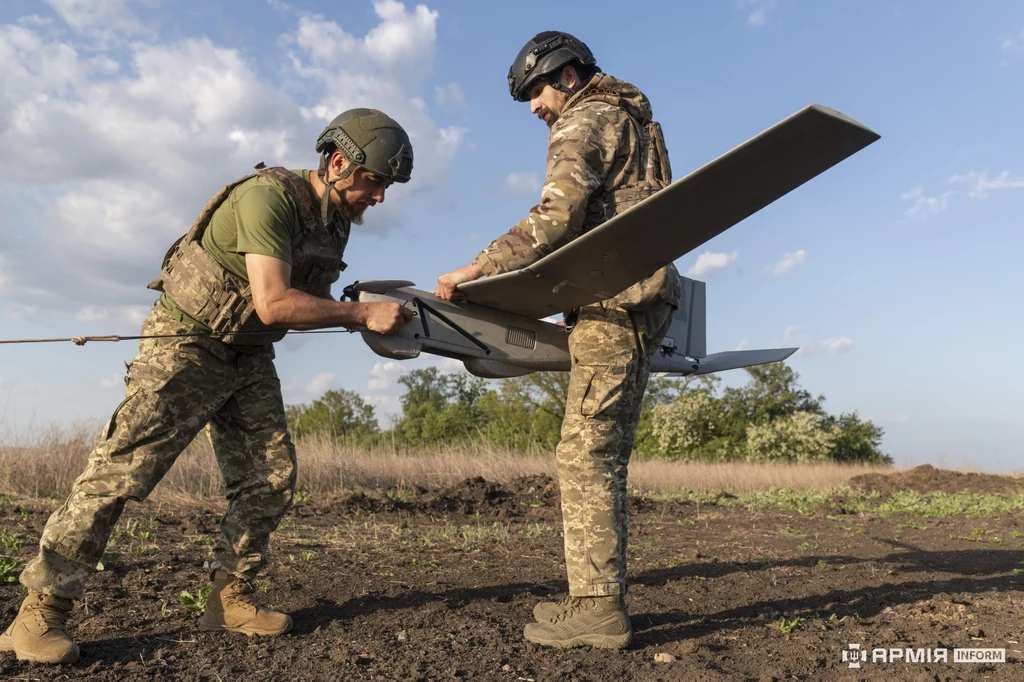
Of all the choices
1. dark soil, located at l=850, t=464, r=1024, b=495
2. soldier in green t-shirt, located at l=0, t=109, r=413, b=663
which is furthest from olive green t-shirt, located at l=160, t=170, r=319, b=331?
dark soil, located at l=850, t=464, r=1024, b=495

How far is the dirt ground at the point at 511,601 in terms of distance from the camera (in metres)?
3.12

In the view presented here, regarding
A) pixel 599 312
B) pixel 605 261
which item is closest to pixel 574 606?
pixel 599 312

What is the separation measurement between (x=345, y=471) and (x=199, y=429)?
24.5 ft

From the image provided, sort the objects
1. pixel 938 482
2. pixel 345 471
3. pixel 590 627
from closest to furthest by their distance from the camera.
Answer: pixel 590 627 < pixel 345 471 < pixel 938 482

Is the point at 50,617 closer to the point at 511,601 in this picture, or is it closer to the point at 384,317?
the point at 384,317

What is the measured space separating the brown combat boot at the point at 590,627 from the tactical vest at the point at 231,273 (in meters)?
1.75

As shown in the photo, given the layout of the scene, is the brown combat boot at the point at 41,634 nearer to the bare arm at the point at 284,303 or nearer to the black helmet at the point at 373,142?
the bare arm at the point at 284,303

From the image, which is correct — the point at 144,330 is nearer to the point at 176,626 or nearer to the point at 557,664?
the point at 176,626

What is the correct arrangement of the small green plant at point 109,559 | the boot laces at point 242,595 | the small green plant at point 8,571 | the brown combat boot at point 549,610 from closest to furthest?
the brown combat boot at point 549,610 < the boot laces at point 242,595 < the small green plant at point 8,571 < the small green plant at point 109,559

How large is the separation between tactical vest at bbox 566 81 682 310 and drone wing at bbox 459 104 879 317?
0.06 meters

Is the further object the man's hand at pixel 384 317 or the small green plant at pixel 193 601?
the small green plant at pixel 193 601

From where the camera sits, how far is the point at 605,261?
3.33 m

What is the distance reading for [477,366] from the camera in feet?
12.8

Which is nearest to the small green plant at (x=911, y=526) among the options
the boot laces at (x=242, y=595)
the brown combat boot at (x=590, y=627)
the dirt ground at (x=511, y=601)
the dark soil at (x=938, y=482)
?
the dirt ground at (x=511, y=601)
